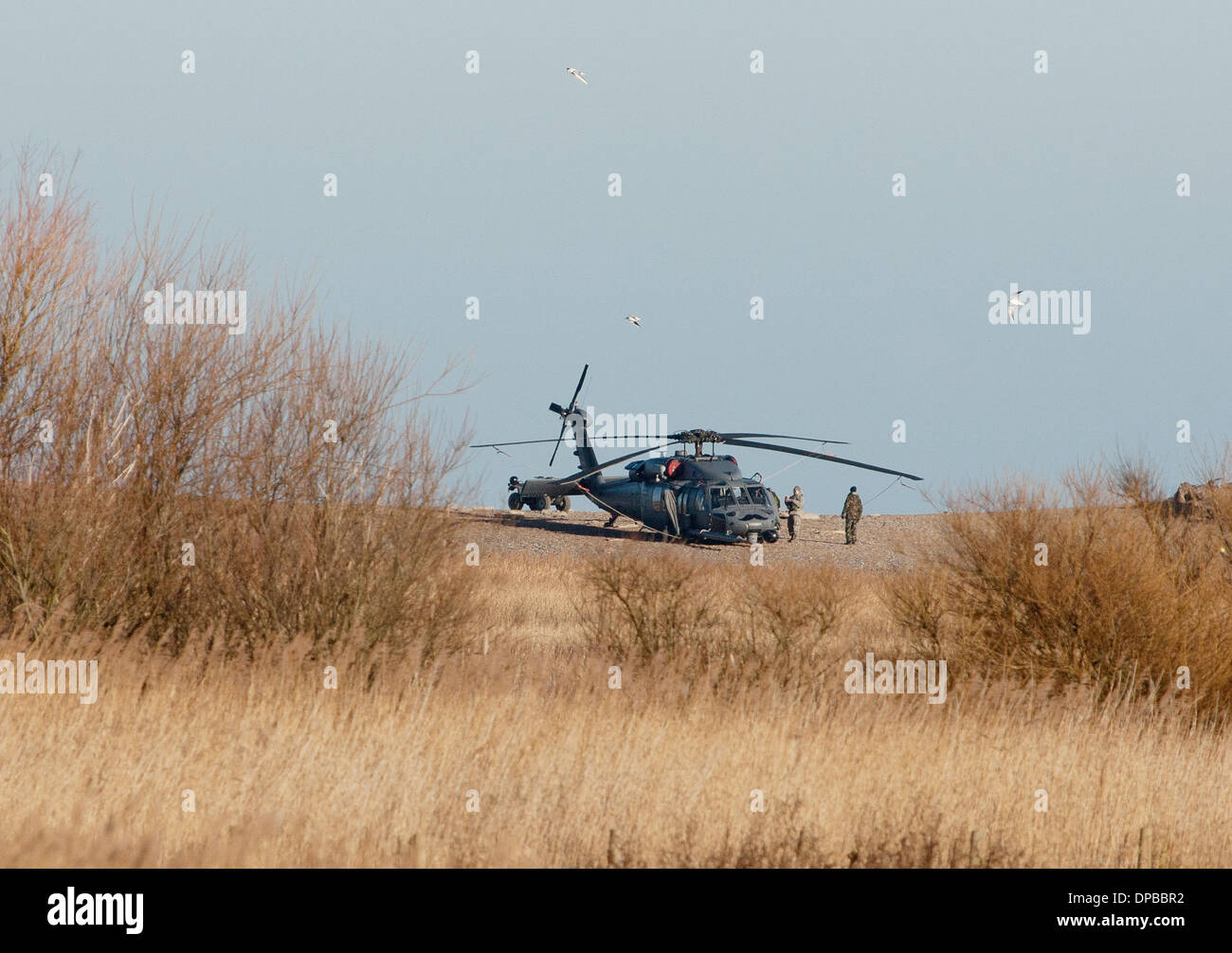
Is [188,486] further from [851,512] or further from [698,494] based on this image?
[851,512]

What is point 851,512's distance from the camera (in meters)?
34.3

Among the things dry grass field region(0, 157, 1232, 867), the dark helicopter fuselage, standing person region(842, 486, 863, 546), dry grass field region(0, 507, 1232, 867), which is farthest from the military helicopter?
dry grass field region(0, 507, 1232, 867)

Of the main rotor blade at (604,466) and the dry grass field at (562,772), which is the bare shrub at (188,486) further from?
the main rotor blade at (604,466)

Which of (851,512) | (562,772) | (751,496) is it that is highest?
(751,496)

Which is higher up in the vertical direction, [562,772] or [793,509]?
[793,509]

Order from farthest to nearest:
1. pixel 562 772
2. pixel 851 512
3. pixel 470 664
→ pixel 851 512
pixel 470 664
pixel 562 772

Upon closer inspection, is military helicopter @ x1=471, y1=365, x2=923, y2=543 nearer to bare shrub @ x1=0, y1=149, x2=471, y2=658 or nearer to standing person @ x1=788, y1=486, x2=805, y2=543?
standing person @ x1=788, y1=486, x2=805, y2=543

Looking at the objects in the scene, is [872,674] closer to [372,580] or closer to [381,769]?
[372,580]

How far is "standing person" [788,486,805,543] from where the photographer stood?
117 feet

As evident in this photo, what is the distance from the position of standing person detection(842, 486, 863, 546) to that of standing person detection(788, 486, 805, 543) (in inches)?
67.6

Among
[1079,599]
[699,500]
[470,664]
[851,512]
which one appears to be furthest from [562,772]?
[851,512]

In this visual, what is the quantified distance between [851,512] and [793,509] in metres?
3.08
